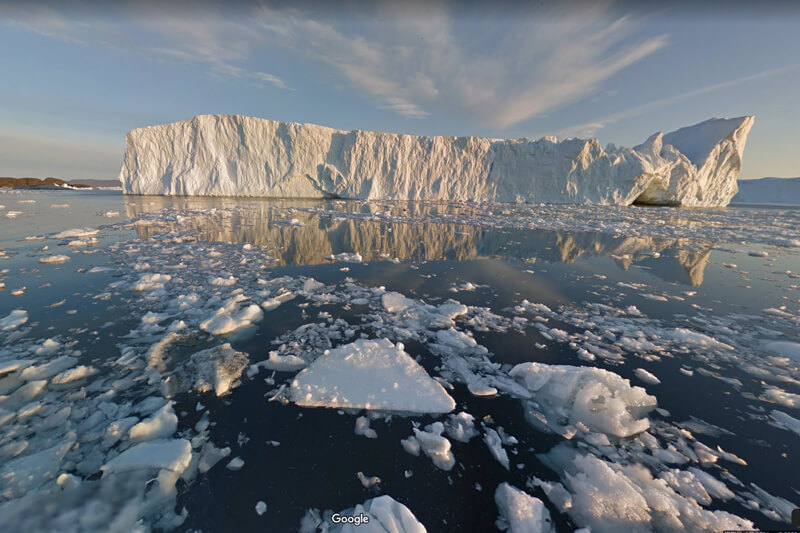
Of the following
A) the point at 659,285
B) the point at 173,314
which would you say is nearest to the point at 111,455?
the point at 173,314

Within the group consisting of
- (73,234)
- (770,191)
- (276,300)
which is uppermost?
(770,191)

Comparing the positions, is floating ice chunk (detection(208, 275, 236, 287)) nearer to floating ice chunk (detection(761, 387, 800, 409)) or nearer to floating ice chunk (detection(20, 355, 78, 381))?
floating ice chunk (detection(20, 355, 78, 381))

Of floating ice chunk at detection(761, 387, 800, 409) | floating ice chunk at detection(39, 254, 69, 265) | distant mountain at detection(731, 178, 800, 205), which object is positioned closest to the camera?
floating ice chunk at detection(761, 387, 800, 409)

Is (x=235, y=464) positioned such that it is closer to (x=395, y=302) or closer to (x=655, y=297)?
(x=395, y=302)

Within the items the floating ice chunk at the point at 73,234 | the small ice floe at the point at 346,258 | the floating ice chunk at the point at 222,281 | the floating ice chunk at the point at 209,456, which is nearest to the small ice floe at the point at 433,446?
the floating ice chunk at the point at 209,456

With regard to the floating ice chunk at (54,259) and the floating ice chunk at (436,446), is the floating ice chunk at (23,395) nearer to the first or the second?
the floating ice chunk at (436,446)

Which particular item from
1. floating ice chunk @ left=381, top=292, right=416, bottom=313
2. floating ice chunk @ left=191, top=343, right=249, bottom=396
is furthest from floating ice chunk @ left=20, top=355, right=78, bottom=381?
floating ice chunk @ left=381, top=292, right=416, bottom=313

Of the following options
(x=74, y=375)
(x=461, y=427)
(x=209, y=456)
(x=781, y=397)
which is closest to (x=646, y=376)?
(x=781, y=397)
